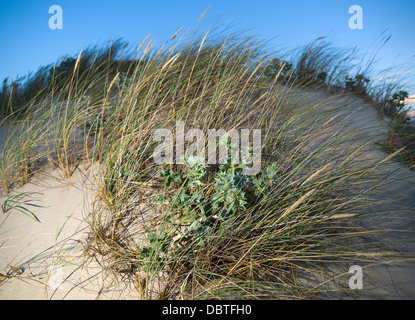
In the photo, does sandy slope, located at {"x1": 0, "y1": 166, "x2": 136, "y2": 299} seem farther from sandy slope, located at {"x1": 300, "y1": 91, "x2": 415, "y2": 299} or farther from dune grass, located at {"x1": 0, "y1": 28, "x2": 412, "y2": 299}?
sandy slope, located at {"x1": 300, "y1": 91, "x2": 415, "y2": 299}

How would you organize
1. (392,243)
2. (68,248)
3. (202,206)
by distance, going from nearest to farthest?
(202,206) → (68,248) → (392,243)

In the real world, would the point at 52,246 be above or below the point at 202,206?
below

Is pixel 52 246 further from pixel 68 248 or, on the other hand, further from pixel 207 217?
pixel 207 217

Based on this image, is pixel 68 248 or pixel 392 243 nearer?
pixel 68 248

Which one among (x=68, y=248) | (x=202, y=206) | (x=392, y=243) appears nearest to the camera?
(x=202, y=206)

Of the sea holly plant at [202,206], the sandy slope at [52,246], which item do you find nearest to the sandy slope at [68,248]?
the sandy slope at [52,246]

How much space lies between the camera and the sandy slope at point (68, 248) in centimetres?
195

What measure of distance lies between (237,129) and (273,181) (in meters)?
1.02

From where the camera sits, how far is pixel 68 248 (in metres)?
2.20

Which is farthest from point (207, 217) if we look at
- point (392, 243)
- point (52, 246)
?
point (392, 243)

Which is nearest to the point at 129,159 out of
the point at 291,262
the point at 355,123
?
the point at 291,262

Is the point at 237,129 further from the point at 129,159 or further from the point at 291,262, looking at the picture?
the point at 291,262

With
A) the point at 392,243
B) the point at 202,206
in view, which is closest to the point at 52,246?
the point at 202,206

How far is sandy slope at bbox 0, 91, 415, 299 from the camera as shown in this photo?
76.8 inches
